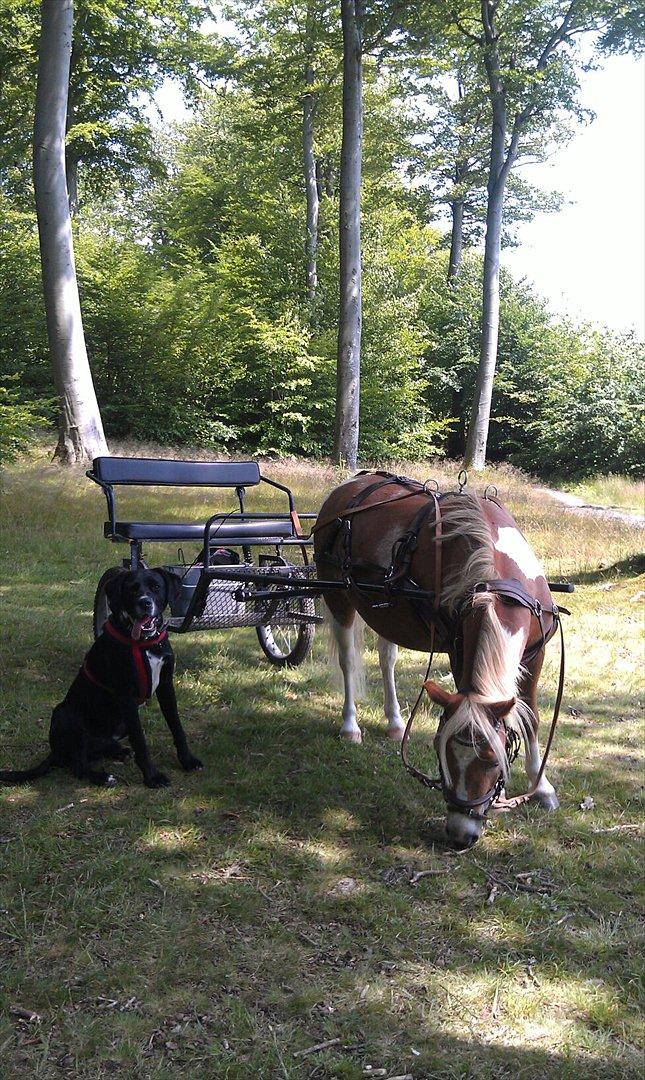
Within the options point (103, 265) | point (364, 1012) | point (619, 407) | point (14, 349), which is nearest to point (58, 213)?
point (14, 349)

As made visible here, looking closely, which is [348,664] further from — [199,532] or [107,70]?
[107,70]

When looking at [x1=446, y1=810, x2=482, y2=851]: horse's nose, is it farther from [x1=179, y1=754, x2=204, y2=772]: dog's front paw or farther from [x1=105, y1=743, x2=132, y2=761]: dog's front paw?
[x1=105, y1=743, x2=132, y2=761]: dog's front paw

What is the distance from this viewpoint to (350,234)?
1502 cm

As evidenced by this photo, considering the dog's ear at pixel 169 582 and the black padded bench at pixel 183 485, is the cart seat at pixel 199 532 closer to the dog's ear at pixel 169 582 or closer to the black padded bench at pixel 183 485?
the black padded bench at pixel 183 485

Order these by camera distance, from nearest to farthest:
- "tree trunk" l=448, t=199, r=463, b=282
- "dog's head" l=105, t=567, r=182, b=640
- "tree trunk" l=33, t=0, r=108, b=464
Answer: "dog's head" l=105, t=567, r=182, b=640 < "tree trunk" l=33, t=0, r=108, b=464 < "tree trunk" l=448, t=199, r=463, b=282

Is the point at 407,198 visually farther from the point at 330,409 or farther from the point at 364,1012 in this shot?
the point at 364,1012

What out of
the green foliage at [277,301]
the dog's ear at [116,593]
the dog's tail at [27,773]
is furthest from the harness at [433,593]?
the green foliage at [277,301]

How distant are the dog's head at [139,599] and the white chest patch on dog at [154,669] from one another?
0.39ft

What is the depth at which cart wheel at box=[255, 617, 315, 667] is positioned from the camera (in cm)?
592

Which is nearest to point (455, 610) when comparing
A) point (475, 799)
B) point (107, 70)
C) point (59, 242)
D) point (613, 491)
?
point (475, 799)

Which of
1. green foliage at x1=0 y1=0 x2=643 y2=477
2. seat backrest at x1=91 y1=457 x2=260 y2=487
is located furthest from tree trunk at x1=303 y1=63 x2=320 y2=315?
seat backrest at x1=91 y1=457 x2=260 y2=487

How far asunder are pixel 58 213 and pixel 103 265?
1034 cm

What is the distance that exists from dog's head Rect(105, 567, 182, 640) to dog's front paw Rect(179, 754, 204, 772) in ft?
2.31

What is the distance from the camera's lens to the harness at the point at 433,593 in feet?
10.3
